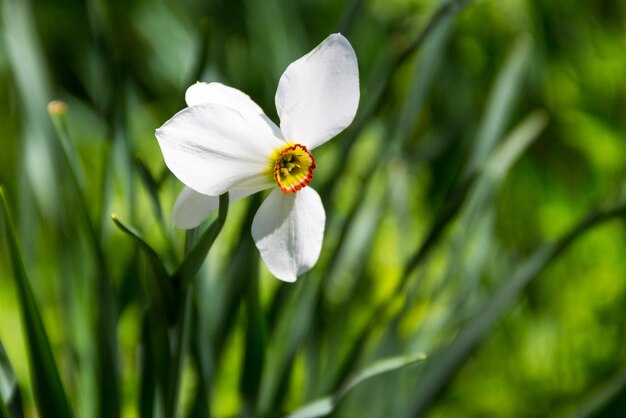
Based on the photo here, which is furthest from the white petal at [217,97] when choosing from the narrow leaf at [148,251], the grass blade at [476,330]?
the grass blade at [476,330]

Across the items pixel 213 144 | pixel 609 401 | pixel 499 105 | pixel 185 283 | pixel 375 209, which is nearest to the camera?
pixel 213 144

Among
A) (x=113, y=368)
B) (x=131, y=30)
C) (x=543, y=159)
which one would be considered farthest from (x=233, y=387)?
(x=131, y=30)

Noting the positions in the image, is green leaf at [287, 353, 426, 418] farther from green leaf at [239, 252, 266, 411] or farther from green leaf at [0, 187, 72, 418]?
green leaf at [0, 187, 72, 418]

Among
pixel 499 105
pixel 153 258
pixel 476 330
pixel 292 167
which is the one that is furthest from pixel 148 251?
pixel 499 105

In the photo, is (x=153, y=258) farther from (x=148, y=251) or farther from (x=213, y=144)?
(x=213, y=144)

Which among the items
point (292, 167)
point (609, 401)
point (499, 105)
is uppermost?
point (499, 105)

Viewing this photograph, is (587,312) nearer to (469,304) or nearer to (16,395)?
(469,304)

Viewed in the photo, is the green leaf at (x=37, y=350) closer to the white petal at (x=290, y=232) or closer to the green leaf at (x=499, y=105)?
the white petal at (x=290, y=232)

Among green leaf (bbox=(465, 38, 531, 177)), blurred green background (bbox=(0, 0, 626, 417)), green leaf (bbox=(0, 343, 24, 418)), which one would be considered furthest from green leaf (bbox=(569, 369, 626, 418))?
green leaf (bbox=(0, 343, 24, 418))
